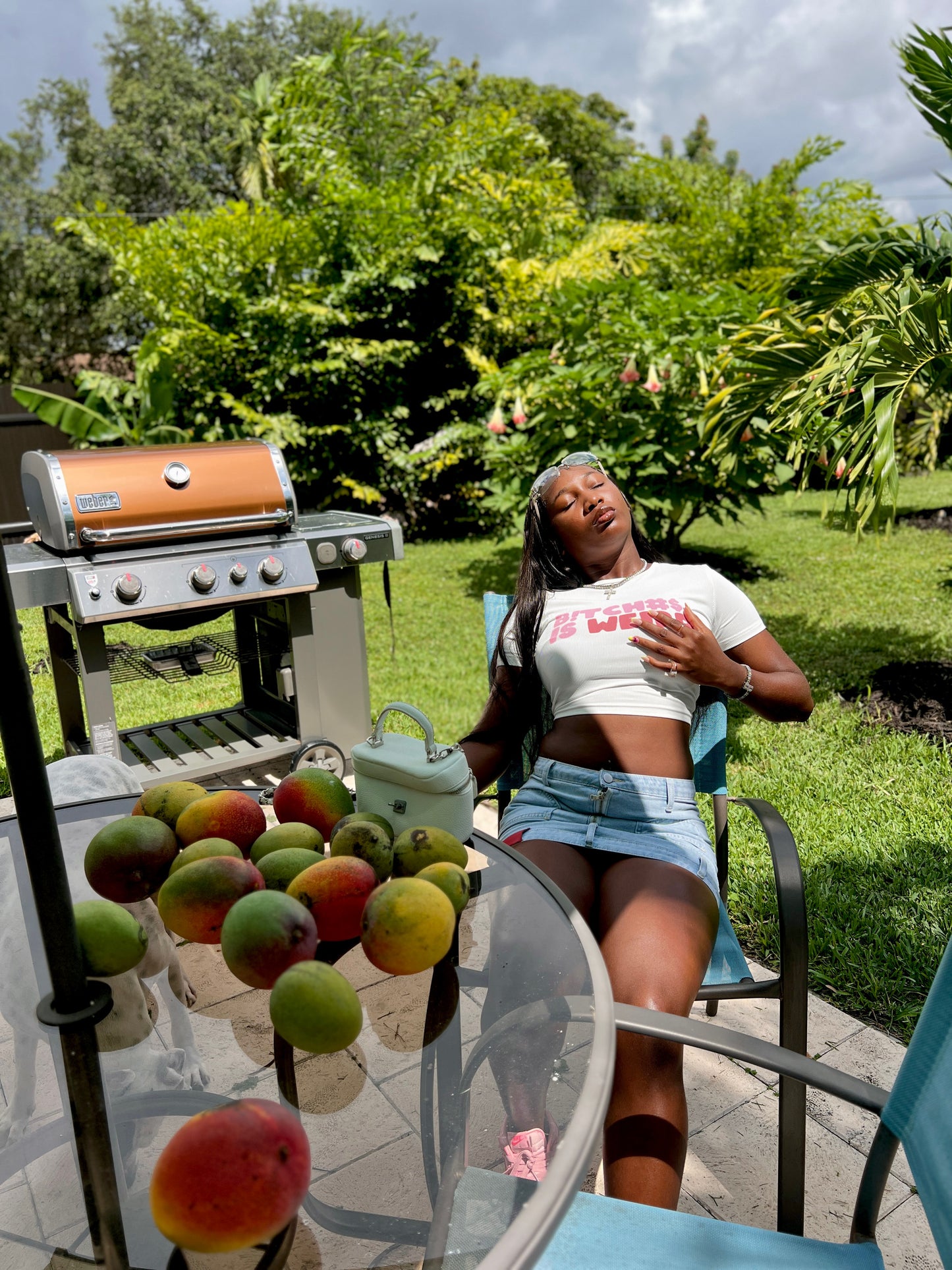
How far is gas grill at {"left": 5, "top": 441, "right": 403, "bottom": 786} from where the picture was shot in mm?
3086

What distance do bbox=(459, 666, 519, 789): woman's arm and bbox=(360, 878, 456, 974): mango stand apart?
122cm

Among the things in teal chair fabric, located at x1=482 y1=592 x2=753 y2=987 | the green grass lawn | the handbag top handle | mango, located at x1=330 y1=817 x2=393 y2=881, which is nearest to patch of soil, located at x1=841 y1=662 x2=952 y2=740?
the green grass lawn

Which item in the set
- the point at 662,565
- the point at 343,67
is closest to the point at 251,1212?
the point at 662,565

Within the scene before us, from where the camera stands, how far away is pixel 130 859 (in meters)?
1.08

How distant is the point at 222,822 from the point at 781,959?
1124mm

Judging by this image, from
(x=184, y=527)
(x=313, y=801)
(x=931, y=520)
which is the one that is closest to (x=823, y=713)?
(x=184, y=527)

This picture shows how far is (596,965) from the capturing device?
1.10 meters

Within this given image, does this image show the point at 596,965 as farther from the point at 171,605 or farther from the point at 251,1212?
the point at 171,605

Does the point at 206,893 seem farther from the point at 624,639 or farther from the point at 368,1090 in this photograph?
the point at 624,639

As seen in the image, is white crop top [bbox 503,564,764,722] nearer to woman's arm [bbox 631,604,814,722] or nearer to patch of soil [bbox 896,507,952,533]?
woman's arm [bbox 631,604,814,722]

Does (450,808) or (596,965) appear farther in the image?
(450,808)

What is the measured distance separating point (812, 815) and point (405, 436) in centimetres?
874

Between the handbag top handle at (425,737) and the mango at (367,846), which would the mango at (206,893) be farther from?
the handbag top handle at (425,737)

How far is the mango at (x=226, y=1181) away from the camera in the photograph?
0.63 m
